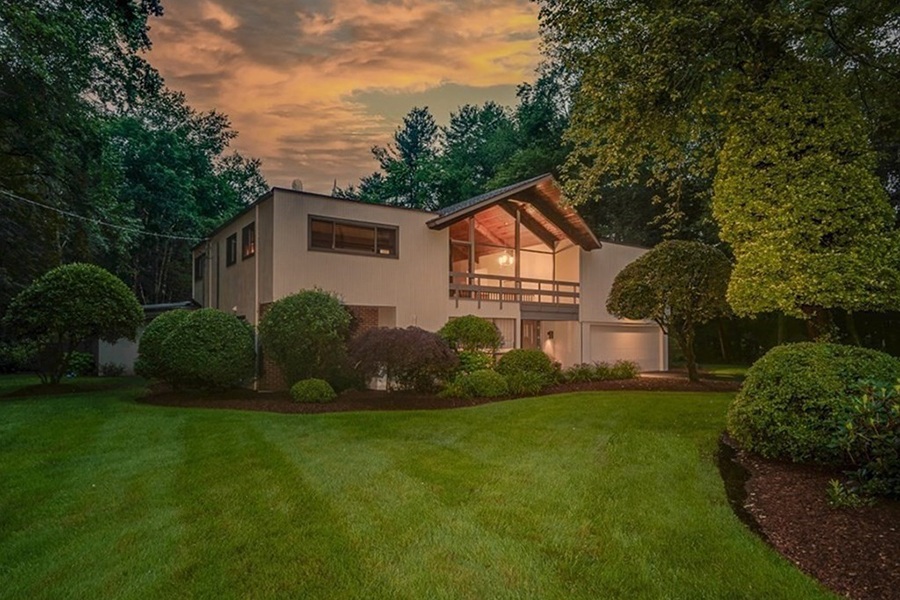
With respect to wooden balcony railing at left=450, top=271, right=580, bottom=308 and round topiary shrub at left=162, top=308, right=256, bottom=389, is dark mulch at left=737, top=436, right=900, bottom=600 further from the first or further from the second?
wooden balcony railing at left=450, top=271, right=580, bottom=308

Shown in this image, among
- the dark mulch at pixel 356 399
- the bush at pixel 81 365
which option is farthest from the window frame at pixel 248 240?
the bush at pixel 81 365

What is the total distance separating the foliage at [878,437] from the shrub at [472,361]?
8.46 metres

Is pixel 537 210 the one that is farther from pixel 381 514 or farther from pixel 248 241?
pixel 381 514

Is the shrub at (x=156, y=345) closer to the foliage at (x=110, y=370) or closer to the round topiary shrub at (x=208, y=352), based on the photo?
the round topiary shrub at (x=208, y=352)

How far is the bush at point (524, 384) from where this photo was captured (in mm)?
11547

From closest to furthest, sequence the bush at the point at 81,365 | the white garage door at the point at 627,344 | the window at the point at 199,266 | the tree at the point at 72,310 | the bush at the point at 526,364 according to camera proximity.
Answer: the tree at the point at 72,310
the bush at the point at 526,364
the bush at the point at 81,365
the white garage door at the point at 627,344
the window at the point at 199,266

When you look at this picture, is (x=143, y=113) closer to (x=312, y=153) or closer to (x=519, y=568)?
(x=312, y=153)

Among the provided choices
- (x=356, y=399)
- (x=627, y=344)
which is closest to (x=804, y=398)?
(x=356, y=399)

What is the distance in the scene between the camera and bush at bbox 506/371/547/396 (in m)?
11.5

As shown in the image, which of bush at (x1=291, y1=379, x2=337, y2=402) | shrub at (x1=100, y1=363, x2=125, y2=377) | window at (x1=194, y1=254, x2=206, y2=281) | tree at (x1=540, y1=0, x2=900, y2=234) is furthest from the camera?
window at (x1=194, y1=254, x2=206, y2=281)

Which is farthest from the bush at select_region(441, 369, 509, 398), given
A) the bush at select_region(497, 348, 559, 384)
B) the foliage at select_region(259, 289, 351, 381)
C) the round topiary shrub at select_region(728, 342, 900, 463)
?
the round topiary shrub at select_region(728, 342, 900, 463)

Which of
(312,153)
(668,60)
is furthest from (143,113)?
(668,60)

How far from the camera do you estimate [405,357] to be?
10.8 metres

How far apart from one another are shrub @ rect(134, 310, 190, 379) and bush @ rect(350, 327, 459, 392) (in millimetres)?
4578
